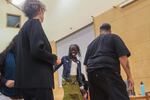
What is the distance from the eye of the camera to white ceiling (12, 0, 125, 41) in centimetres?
621

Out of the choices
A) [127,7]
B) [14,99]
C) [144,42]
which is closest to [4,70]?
A: [14,99]

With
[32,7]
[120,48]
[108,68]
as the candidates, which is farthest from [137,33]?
[32,7]

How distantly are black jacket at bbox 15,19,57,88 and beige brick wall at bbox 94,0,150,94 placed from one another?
3.12 m

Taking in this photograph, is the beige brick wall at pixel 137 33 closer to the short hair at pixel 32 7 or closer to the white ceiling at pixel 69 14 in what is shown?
the white ceiling at pixel 69 14

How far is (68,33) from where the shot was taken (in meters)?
7.49

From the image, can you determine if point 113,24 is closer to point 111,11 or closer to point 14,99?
point 111,11

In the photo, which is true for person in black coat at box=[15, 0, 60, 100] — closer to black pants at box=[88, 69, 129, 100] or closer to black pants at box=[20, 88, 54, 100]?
black pants at box=[20, 88, 54, 100]

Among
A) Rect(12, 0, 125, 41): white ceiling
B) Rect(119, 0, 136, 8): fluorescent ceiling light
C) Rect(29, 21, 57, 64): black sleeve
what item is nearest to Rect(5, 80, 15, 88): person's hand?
Rect(29, 21, 57, 64): black sleeve

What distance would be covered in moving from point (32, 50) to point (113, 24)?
3.97 meters

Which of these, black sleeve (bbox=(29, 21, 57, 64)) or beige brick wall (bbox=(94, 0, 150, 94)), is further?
beige brick wall (bbox=(94, 0, 150, 94))

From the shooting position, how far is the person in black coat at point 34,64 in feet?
5.93

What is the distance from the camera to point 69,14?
24.7 ft

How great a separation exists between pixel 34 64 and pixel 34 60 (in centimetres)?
3

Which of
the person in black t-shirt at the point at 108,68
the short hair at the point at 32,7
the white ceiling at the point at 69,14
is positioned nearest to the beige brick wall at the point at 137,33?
the white ceiling at the point at 69,14
